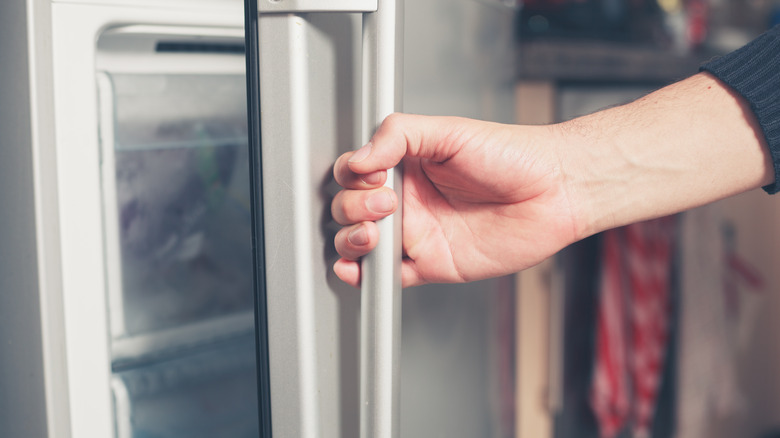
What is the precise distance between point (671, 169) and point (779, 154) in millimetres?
104

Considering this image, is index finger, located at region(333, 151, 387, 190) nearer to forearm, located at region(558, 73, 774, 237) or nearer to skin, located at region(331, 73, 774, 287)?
skin, located at region(331, 73, 774, 287)

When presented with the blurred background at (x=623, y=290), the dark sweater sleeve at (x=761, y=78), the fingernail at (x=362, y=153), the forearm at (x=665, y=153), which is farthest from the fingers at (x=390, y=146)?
the blurred background at (x=623, y=290)

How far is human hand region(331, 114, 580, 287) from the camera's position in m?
0.57

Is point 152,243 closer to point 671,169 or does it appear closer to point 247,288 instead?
point 247,288

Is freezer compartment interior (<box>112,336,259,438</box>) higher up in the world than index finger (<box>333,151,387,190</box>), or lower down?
lower down

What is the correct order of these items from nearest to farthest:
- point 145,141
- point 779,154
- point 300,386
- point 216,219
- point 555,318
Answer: point 300,386 → point 779,154 → point 145,141 → point 216,219 → point 555,318

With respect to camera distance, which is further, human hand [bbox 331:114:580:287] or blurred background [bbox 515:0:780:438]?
blurred background [bbox 515:0:780:438]

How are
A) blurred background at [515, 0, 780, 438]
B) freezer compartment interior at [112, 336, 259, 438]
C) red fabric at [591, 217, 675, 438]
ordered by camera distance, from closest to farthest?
freezer compartment interior at [112, 336, 259, 438] → blurred background at [515, 0, 780, 438] → red fabric at [591, 217, 675, 438]

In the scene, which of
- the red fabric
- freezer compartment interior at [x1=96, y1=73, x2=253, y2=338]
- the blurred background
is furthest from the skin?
the red fabric

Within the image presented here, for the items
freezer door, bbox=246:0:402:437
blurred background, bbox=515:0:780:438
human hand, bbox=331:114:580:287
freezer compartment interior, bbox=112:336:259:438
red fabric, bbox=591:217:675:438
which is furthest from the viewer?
red fabric, bbox=591:217:675:438

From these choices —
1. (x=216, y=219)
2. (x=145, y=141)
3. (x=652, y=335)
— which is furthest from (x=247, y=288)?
(x=652, y=335)

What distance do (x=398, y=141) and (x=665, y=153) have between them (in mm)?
327

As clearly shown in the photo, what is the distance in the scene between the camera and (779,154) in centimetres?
64

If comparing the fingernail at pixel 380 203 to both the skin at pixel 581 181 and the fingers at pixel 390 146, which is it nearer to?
the fingers at pixel 390 146
